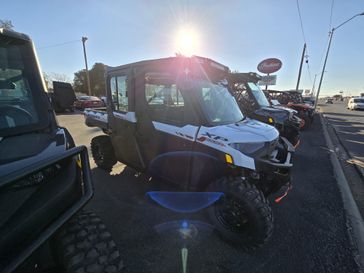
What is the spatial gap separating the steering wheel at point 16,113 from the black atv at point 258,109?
4786 millimetres

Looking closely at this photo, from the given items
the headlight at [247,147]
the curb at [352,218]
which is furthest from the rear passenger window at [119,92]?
the curb at [352,218]

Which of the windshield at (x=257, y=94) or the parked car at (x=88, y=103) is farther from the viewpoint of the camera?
the parked car at (x=88, y=103)

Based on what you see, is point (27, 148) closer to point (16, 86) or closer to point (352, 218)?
point (16, 86)

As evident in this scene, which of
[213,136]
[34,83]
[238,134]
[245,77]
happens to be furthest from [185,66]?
[245,77]

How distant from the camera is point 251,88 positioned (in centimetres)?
638

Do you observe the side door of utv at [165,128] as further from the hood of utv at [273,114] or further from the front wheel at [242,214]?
the hood of utv at [273,114]

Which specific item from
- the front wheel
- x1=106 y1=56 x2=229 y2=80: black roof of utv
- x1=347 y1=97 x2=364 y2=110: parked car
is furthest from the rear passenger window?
x1=347 y1=97 x2=364 y2=110: parked car

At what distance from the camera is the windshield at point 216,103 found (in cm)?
270

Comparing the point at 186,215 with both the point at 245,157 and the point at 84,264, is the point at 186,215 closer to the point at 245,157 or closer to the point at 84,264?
the point at 245,157

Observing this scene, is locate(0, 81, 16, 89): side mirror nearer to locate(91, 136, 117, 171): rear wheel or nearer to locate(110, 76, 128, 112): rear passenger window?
locate(110, 76, 128, 112): rear passenger window

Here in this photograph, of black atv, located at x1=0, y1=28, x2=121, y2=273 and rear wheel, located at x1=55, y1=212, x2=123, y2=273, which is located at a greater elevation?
black atv, located at x1=0, y1=28, x2=121, y2=273

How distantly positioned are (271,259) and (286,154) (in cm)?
152

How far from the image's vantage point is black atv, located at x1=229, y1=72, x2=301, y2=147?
18.6 ft

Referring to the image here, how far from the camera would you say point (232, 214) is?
246 cm
